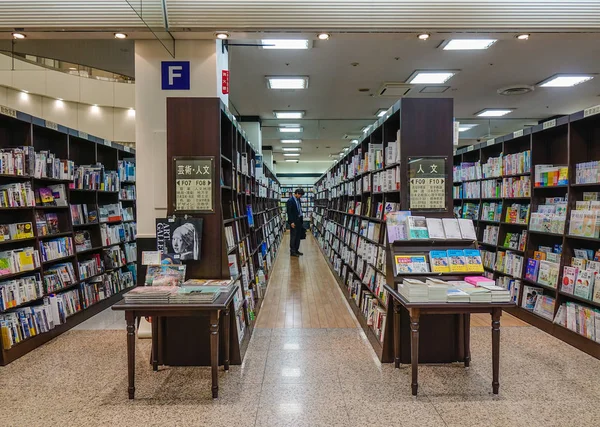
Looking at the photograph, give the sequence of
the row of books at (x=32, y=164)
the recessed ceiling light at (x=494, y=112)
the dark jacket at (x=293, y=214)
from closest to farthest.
A: the row of books at (x=32, y=164) → the recessed ceiling light at (x=494, y=112) → the dark jacket at (x=293, y=214)

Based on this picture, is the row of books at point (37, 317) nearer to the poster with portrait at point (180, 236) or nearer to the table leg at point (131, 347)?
the table leg at point (131, 347)

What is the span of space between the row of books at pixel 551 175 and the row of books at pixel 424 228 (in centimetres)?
166

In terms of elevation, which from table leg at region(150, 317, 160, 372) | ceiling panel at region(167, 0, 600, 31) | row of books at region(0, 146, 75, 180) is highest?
ceiling panel at region(167, 0, 600, 31)

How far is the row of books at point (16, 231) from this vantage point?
3629 mm

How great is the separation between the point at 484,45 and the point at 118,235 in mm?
5805

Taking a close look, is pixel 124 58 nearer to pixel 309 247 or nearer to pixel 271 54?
pixel 271 54

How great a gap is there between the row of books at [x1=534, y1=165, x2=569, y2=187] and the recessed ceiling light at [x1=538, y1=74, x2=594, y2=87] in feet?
9.94

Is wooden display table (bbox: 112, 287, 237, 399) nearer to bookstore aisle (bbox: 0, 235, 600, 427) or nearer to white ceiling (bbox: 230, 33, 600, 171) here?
bookstore aisle (bbox: 0, 235, 600, 427)

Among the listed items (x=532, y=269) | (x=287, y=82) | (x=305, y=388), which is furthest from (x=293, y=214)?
(x=305, y=388)

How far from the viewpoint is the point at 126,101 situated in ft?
30.0

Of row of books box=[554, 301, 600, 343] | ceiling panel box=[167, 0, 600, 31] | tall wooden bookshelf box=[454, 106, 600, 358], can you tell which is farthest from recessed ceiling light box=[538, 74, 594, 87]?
row of books box=[554, 301, 600, 343]

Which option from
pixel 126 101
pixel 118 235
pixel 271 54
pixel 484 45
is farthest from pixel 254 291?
pixel 126 101

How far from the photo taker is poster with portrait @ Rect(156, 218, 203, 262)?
3191 mm

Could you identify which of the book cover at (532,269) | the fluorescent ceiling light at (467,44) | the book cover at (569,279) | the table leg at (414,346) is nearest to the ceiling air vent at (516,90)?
the fluorescent ceiling light at (467,44)
